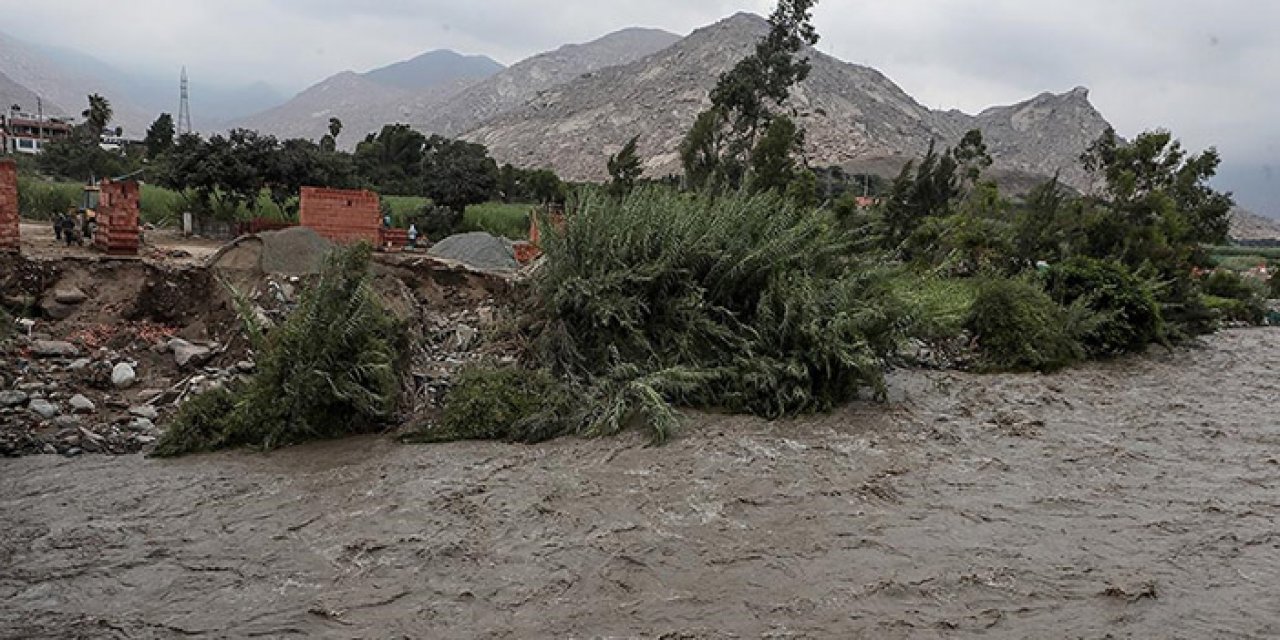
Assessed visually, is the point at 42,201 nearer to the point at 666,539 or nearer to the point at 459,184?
the point at 459,184

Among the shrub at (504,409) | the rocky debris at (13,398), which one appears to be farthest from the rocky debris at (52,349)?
the shrub at (504,409)

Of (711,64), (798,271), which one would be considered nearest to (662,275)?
(798,271)

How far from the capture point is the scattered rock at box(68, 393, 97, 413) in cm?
716

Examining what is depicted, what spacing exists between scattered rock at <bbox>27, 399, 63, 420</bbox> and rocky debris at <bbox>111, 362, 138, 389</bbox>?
1.94ft

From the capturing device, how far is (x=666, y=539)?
17.2 feet

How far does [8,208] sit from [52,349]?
124 inches

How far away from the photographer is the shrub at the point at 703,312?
28.1 ft

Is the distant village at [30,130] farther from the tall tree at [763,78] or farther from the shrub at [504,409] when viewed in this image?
the shrub at [504,409]

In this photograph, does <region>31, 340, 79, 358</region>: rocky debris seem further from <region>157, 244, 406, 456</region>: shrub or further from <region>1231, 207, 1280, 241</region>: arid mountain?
<region>1231, 207, 1280, 241</region>: arid mountain

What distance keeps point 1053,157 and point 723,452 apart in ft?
473

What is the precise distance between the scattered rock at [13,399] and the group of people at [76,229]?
741 cm

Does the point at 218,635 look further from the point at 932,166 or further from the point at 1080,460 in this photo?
the point at 932,166

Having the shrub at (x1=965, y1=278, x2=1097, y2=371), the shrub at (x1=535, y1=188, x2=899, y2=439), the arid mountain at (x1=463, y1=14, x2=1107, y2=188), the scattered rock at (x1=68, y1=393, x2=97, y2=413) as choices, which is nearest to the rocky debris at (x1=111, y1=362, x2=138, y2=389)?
the scattered rock at (x1=68, y1=393, x2=97, y2=413)

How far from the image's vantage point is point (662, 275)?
898 cm
